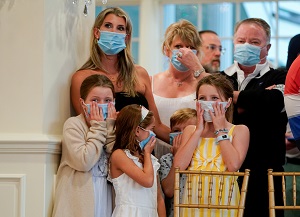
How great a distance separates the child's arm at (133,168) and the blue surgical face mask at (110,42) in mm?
565

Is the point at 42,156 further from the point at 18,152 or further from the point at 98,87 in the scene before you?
the point at 98,87

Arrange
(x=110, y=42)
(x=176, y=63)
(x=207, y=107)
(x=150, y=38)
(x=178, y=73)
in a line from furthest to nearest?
(x=150, y=38)
(x=178, y=73)
(x=176, y=63)
(x=110, y=42)
(x=207, y=107)

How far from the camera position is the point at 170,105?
4.21 metres

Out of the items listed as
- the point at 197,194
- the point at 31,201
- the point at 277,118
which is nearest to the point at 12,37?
the point at 31,201

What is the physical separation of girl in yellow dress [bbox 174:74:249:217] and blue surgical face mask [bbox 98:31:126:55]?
50 cm

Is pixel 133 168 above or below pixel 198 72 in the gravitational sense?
below

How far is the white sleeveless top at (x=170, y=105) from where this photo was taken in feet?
13.7

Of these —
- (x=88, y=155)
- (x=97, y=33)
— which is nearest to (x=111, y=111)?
(x=88, y=155)

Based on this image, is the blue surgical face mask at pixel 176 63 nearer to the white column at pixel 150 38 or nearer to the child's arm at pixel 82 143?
the child's arm at pixel 82 143

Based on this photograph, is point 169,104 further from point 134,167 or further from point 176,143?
point 134,167

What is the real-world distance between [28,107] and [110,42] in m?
0.59

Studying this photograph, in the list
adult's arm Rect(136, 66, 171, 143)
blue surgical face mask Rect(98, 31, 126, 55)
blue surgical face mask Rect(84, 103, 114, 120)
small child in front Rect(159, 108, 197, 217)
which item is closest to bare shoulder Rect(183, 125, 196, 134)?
small child in front Rect(159, 108, 197, 217)

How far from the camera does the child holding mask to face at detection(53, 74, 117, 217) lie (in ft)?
11.4

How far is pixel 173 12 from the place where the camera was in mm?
7449
